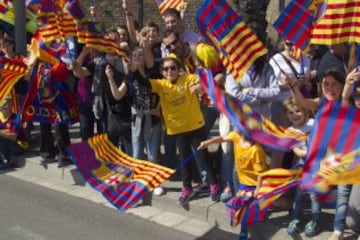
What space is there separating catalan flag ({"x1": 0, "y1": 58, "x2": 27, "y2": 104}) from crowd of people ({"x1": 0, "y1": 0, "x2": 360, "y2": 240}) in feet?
0.85

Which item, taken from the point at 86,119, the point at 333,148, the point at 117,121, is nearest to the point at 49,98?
the point at 86,119

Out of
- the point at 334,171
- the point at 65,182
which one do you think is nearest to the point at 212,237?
the point at 334,171

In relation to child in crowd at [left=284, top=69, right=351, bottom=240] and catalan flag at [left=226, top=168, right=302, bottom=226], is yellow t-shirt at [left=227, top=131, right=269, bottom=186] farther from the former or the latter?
child in crowd at [left=284, top=69, right=351, bottom=240]

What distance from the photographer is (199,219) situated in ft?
17.0

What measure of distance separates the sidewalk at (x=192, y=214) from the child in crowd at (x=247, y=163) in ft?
0.96

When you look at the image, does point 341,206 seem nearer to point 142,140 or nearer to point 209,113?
point 209,113

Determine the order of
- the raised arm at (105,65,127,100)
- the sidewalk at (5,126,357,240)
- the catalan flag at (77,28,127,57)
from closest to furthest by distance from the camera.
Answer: the sidewalk at (5,126,357,240) < the raised arm at (105,65,127,100) < the catalan flag at (77,28,127,57)

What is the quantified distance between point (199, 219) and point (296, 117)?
4.91 feet

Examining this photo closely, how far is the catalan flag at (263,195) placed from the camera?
13.0 ft

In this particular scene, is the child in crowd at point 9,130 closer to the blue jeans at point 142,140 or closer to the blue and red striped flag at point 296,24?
the blue jeans at point 142,140

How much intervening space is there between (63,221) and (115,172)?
834mm

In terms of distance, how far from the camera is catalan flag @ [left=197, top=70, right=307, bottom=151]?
A: 379 centimetres

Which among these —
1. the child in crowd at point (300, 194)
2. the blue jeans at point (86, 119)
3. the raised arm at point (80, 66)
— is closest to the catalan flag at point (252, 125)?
the child in crowd at point (300, 194)

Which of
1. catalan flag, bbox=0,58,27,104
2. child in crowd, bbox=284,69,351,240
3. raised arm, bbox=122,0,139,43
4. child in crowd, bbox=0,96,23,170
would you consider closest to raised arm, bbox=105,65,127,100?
raised arm, bbox=122,0,139,43
